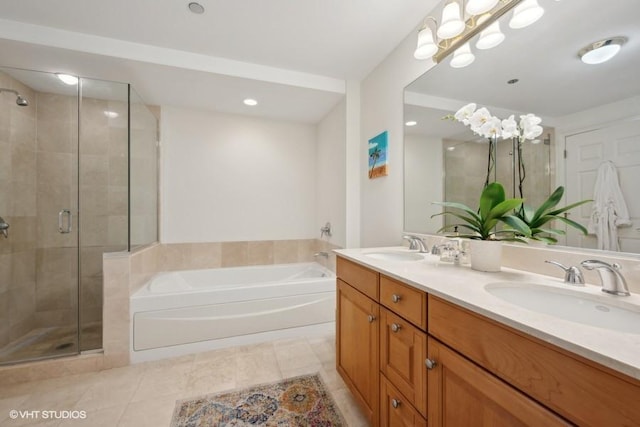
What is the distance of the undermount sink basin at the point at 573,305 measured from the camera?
0.71 m

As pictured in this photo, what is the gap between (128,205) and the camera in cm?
217

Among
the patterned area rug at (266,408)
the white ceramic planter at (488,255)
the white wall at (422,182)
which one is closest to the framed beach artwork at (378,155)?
the white wall at (422,182)

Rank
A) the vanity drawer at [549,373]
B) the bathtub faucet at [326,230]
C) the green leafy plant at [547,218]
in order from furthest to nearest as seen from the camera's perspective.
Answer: the bathtub faucet at [326,230]
the green leafy plant at [547,218]
the vanity drawer at [549,373]

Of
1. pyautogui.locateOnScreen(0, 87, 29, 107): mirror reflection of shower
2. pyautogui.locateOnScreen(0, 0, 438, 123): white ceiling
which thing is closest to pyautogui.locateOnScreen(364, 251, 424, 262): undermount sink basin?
pyautogui.locateOnScreen(0, 0, 438, 123): white ceiling

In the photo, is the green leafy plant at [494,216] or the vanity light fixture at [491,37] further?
the vanity light fixture at [491,37]

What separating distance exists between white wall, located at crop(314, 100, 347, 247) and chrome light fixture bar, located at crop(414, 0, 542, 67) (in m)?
1.11

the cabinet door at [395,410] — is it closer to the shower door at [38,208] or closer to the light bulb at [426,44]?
the light bulb at [426,44]

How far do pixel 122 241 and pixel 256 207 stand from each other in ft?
4.42

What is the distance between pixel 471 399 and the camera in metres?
0.71

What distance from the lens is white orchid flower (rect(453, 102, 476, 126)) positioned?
4.54ft

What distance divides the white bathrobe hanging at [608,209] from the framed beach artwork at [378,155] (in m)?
1.27

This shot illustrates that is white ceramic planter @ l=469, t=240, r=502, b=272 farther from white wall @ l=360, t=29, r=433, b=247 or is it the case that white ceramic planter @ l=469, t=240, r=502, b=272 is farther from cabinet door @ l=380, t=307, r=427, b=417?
white wall @ l=360, t=29, r=433, b=247

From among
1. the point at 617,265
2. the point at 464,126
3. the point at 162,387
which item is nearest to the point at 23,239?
the point at 162,387

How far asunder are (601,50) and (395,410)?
1568 millimetres
